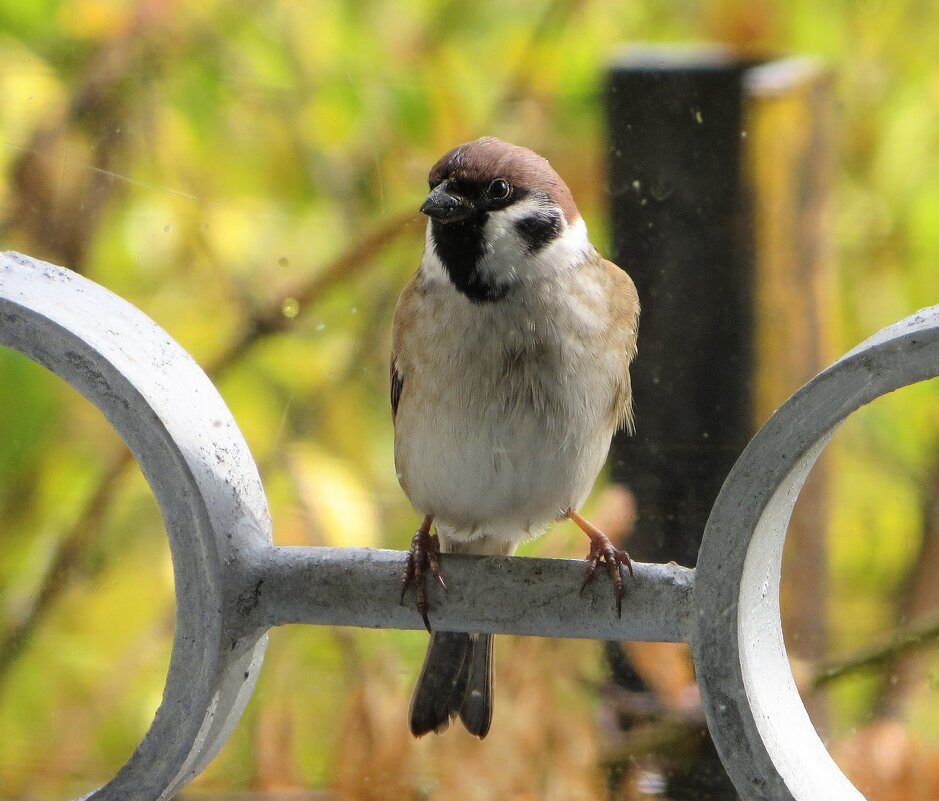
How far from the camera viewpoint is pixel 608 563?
4.58 feet

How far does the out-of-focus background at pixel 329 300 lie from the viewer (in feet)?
6.98

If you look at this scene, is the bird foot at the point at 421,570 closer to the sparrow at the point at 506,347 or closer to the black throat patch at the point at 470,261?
the sparrow at the point at 506,347

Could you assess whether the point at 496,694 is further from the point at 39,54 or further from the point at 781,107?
the point at 39,54

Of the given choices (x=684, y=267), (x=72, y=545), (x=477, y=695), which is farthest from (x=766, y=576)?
(x=72, y=545)

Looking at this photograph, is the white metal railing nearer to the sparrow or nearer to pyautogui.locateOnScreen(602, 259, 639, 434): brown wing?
the sparrow

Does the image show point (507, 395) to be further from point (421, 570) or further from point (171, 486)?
point (171, 486)

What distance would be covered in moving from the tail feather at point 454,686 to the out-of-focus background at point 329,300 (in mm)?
454

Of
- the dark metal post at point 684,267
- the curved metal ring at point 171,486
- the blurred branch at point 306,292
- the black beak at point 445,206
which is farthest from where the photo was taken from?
the blurred branch at point 306,292

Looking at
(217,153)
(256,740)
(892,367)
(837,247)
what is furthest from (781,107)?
(256,740)

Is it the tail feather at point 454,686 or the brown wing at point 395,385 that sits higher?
the brown wing at point 395,385

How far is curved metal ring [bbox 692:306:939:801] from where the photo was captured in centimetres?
98

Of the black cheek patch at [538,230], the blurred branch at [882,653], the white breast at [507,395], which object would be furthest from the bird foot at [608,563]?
the blurred branch at [882,653]

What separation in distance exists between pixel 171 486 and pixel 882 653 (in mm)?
1422

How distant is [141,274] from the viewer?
228 centimetres
